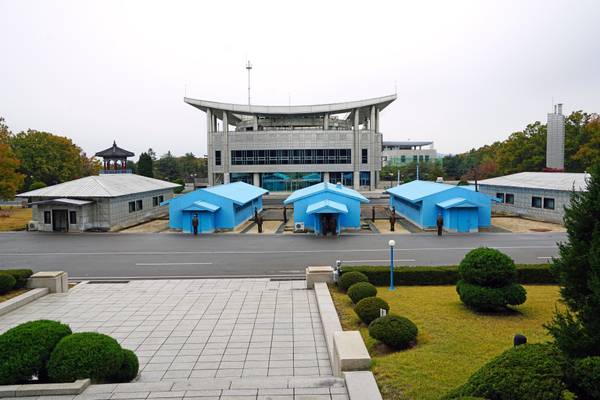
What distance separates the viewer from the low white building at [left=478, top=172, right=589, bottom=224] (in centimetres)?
3238

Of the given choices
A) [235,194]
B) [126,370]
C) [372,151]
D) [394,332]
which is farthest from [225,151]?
[126,370]

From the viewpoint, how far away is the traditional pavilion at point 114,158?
42.2m

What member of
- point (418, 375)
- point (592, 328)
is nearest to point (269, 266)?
point (418, 375)

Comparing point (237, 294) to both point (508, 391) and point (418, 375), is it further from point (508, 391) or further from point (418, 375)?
point (508, 391)

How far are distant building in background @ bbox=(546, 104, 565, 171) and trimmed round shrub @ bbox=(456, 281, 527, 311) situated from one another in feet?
131

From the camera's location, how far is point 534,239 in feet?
85.1

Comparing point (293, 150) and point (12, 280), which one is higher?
point (293, 150)

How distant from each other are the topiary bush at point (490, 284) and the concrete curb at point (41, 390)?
9.44 m

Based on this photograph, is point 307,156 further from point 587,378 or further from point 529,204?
point 587,378

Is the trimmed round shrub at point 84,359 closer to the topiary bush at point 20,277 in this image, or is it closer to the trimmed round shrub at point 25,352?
the trimmed round shrub at point 25,352

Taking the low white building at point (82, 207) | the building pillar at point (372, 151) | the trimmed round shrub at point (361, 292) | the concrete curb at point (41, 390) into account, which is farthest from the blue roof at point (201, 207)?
the building pillar at point (372, 151)

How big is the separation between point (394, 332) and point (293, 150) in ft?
190

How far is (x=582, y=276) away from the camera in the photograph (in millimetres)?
6836

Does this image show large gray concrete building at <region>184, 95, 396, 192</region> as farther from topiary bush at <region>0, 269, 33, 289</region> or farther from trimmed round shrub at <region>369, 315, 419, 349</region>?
trimmed round shrub at <region>369, 315, 419, 349</region>
